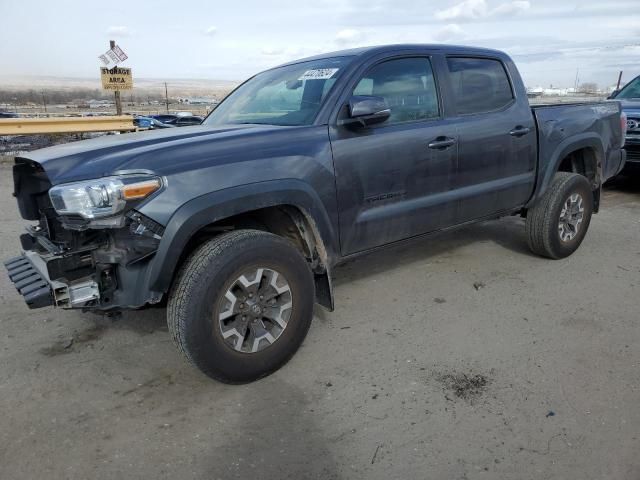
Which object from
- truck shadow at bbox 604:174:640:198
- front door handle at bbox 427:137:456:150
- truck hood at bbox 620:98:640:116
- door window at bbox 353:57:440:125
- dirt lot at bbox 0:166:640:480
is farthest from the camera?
truck shadow at bbox 604:174:640:198

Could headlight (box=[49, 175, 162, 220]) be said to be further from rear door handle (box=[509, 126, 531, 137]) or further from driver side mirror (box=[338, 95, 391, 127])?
rear door handle (box=[509, 126, 531, 137])

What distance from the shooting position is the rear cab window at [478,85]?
4.05 metres

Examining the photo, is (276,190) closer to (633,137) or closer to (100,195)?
(100,195)

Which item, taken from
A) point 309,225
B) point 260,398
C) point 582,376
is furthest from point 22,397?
point 582,376

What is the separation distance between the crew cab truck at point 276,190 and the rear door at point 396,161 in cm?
1

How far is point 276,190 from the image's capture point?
2.93m

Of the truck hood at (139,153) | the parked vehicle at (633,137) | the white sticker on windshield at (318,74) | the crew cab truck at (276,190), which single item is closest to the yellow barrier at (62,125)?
the crew cab truck at (276,190)

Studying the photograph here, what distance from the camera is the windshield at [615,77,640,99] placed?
9.24 metres

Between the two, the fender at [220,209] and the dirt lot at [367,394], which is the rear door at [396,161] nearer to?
the fender at [220,209]

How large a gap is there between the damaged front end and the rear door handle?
118 inches

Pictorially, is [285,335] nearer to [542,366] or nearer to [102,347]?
[102,347]

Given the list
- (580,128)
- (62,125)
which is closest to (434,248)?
(580,128)

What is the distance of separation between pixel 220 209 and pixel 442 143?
72.0 inches

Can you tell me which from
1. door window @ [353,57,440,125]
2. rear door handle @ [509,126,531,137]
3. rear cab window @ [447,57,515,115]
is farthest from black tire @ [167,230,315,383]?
rear door handle @ [509,126,531,137]
